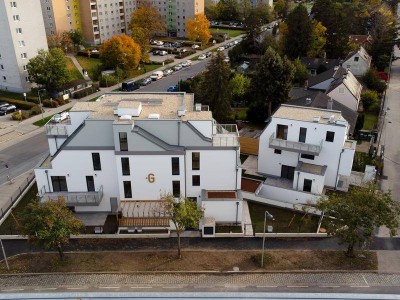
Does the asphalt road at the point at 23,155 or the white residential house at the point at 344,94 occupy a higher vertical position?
the white residential house at the point at 344,94

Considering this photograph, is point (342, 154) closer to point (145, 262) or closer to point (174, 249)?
point (174, 249)

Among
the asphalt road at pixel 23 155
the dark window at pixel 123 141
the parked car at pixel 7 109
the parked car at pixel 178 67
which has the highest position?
the dark window at pixel 123 141

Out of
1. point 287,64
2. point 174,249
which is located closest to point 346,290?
point 174,249

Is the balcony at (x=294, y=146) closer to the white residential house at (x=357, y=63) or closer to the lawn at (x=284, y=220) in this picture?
the lawn at (x=284, y=220)

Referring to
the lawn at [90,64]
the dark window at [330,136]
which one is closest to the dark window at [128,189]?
the dark window at [330,136]

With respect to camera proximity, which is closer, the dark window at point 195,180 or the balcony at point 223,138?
the balcony at point 223,138

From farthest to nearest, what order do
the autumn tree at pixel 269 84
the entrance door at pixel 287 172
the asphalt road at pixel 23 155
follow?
the autumn tree at pixel 269 84
the asphalt road at pixel 23 155
the entrance door at pixel 287 172

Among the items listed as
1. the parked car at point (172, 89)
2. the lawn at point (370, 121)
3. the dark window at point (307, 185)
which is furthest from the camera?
the parked car at point (172, 89)
